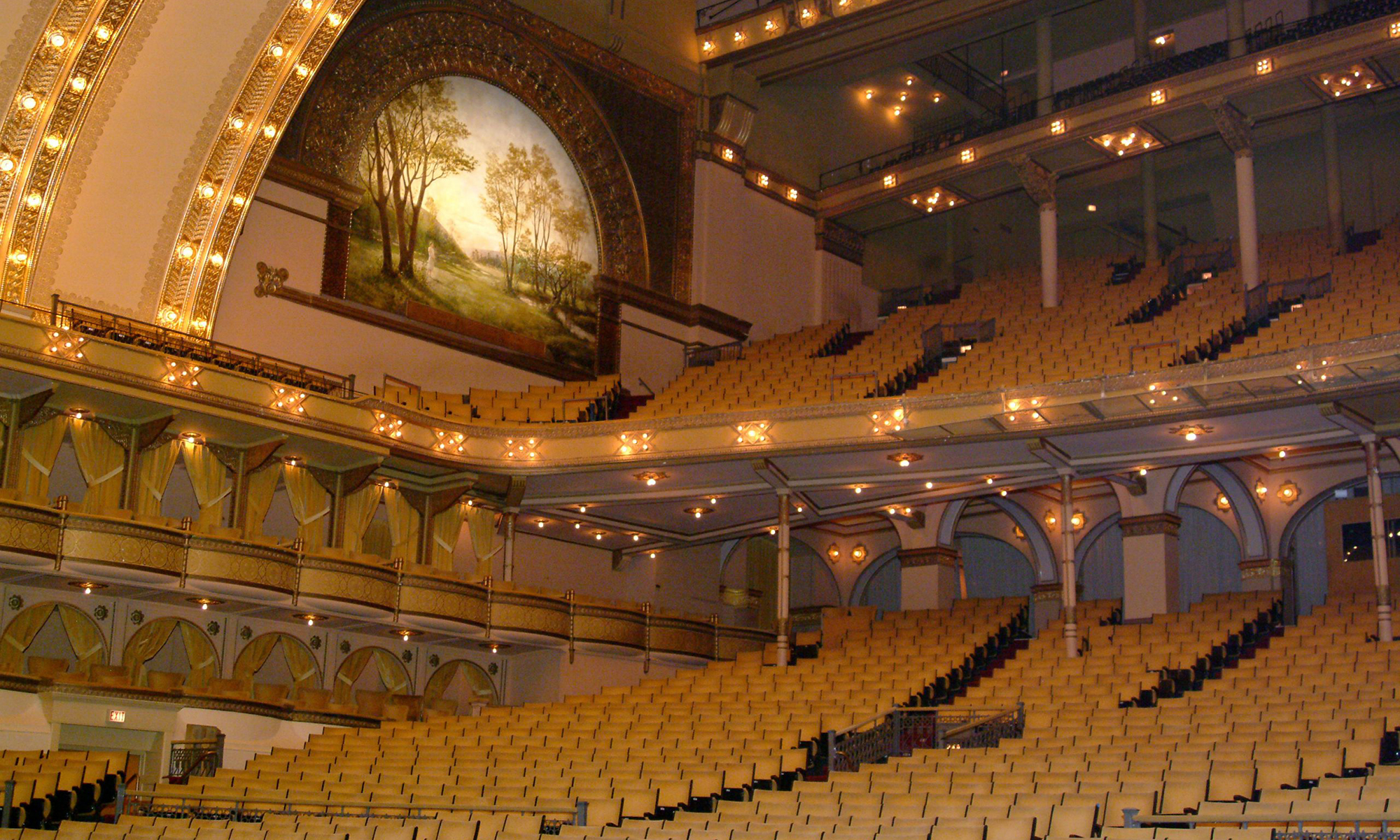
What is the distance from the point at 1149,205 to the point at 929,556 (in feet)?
27.7

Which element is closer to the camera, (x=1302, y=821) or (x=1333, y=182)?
(x=1302, y=821)

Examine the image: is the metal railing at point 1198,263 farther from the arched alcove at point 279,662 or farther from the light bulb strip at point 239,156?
the arched alcove at point 279,662

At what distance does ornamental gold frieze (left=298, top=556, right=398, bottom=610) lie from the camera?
21.3 m

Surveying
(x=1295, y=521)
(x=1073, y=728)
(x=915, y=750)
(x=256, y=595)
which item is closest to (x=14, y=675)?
(x=256, y=595)

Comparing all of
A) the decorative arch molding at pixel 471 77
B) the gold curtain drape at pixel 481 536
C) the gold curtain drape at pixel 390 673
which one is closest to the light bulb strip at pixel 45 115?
the decorative arch molding at pixel 471 77

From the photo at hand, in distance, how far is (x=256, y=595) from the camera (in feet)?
68.7

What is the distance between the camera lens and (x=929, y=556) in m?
27.4

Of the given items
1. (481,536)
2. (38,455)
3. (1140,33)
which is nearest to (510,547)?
(481,536)

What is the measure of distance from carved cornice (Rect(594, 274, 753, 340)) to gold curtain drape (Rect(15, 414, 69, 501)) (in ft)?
33.5

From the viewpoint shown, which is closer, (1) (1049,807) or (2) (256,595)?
(1) (1049,807)

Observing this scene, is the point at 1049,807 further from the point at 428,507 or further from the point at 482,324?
the point at 482,324

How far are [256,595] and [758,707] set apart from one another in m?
6.75

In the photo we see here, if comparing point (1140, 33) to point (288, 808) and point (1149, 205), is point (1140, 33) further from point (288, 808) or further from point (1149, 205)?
point (288, 808)

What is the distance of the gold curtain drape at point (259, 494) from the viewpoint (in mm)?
22625
